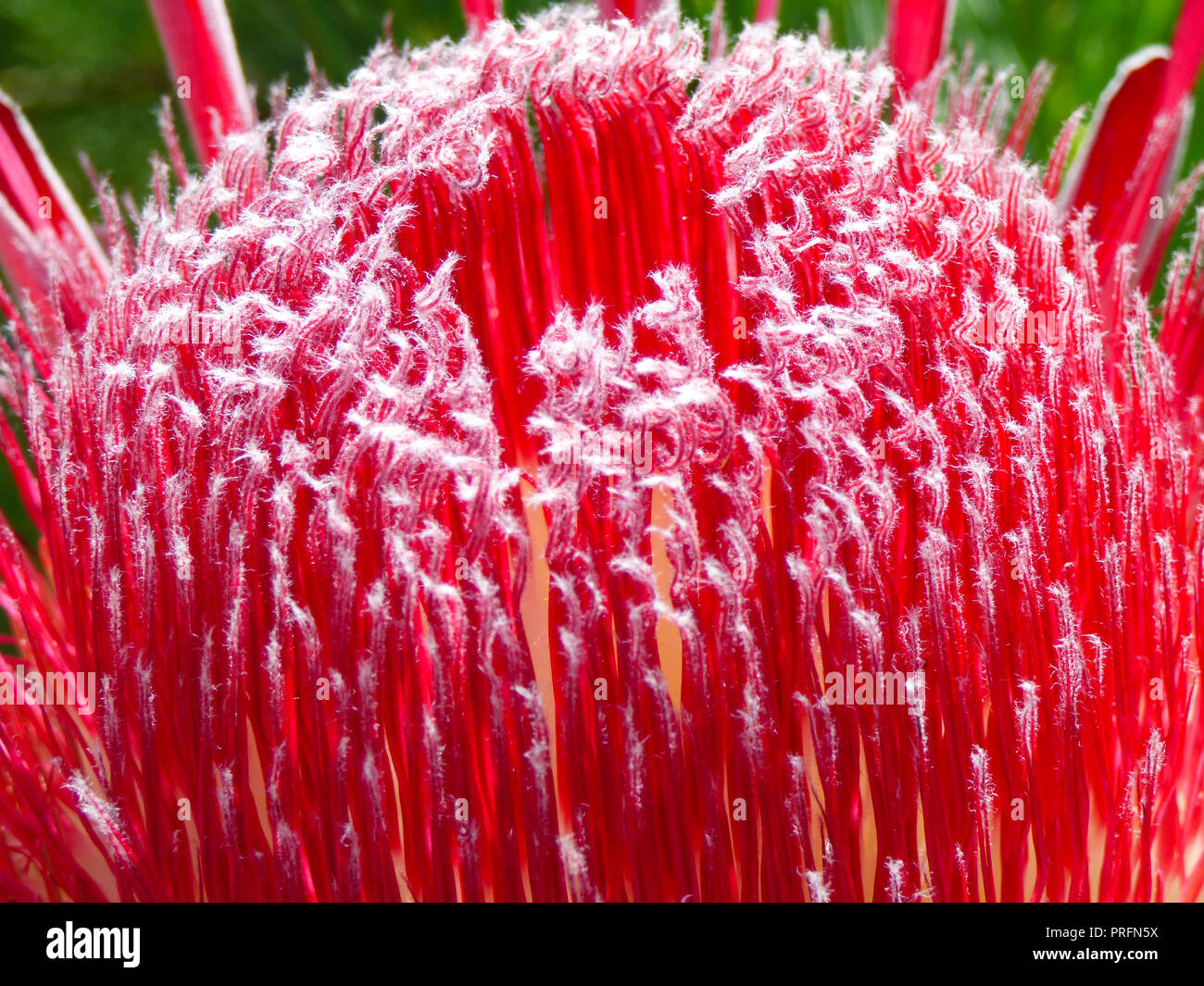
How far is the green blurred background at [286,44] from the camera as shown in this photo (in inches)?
51.9

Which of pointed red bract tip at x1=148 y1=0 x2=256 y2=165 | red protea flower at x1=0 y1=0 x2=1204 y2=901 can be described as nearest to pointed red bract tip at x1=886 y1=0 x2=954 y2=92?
red protea flower at x1=0 y1=0 x2=1204 y2=901

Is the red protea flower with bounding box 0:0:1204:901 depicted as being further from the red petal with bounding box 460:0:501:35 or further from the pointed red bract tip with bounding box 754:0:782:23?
the pointed red bract tip with bounding box 754:0:782:23

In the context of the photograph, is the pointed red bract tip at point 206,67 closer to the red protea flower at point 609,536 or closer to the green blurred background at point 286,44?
the green blurred background at point 286,44

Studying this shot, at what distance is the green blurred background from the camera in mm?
1318

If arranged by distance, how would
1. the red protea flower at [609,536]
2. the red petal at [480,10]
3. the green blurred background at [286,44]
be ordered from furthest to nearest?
1. the green blurred background at [286,44]
2. the red petal at [480,10]
3. the red protea flower at [609,536]

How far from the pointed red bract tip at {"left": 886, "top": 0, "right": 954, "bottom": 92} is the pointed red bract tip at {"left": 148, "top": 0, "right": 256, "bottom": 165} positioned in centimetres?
67

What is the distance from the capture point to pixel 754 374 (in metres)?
0.69

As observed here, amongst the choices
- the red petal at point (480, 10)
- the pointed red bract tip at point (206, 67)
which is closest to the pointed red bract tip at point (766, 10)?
the red petal at point (480, 10)

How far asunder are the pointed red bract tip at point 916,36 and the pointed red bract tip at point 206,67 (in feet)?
2.21

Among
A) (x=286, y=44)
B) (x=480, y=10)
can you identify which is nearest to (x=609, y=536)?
(x=480, y=10)

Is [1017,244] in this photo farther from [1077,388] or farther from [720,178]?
[720,178]

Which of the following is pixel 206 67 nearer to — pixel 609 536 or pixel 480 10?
→ pixel 480 10
